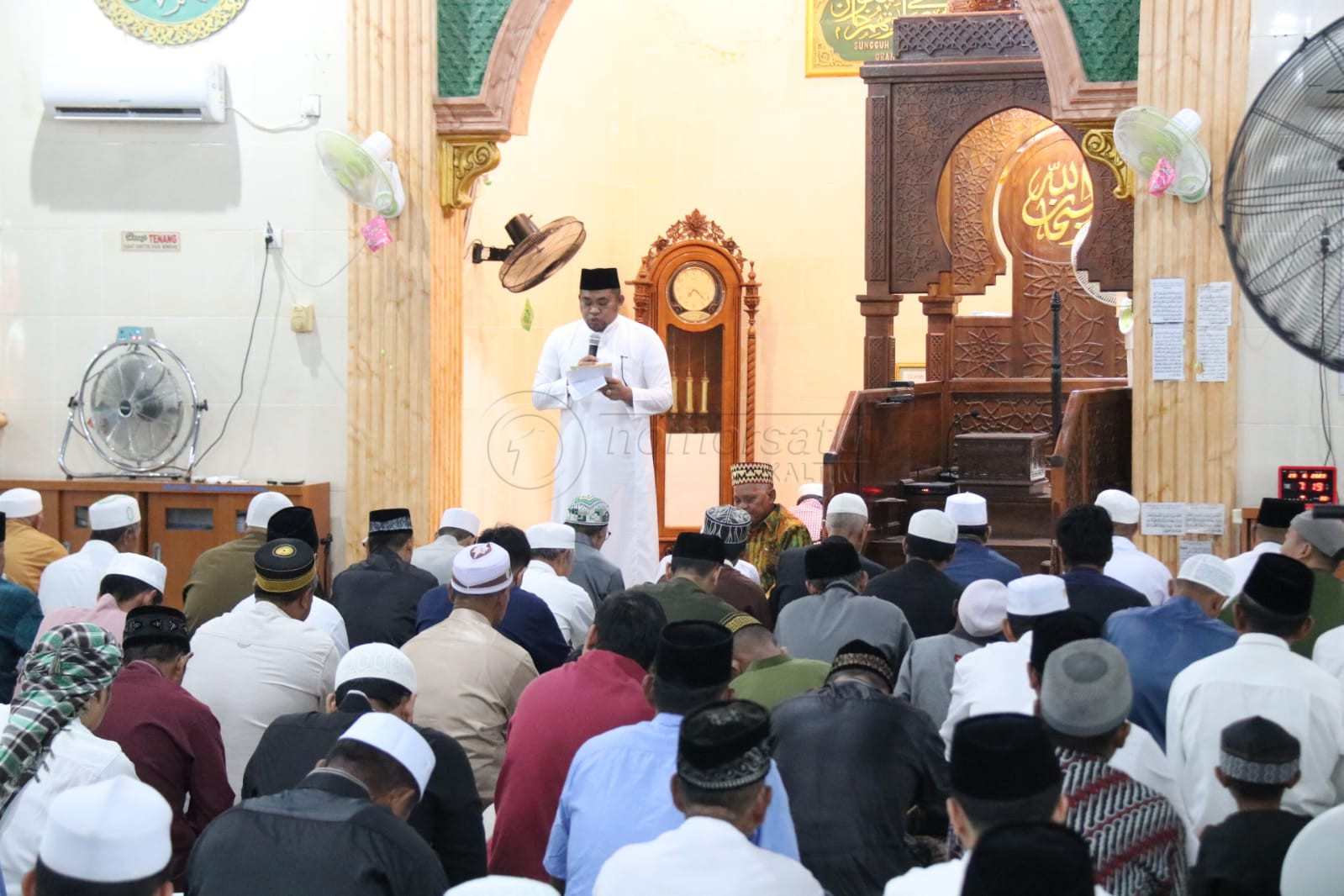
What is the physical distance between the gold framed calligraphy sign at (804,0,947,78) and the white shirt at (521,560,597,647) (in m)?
6.60

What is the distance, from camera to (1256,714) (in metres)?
3.12

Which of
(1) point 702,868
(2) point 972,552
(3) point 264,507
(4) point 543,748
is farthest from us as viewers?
(3) point 264,507

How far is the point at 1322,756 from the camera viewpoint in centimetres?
310

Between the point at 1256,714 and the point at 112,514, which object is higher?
the point at 112,514

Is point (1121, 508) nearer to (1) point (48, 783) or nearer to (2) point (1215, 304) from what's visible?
(2) point (1215, 304)

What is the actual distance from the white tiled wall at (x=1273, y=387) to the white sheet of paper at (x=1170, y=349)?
0.79 feet

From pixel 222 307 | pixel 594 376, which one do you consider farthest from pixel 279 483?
pixel 594 376

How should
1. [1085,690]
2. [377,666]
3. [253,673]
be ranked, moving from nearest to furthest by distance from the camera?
[1085,690], [377,666], [253,673]

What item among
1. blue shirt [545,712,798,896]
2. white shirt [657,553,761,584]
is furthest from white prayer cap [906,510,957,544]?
blue shirt [545,712,798,896]

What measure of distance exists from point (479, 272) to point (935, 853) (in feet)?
22.9

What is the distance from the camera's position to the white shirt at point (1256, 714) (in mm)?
3092

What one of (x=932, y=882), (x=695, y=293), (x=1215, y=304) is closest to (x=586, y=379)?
(x=1215, y=304)

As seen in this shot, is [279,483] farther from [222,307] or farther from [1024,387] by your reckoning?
[1024,387]

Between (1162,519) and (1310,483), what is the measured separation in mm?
589
